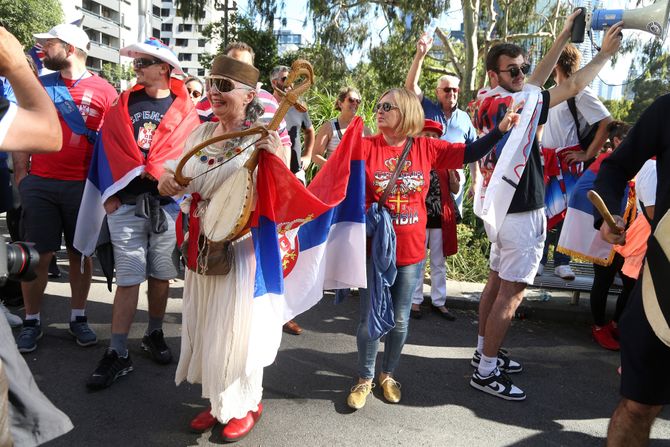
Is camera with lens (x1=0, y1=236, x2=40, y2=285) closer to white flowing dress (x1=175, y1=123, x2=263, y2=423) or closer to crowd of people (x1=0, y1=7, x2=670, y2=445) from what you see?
crowd of people (x1=0, y1=7, x2=670, y2=445)

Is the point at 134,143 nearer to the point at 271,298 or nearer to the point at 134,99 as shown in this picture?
the point at 134,99

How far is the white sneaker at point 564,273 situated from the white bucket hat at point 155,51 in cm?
405

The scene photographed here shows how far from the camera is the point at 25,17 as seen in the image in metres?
30.0

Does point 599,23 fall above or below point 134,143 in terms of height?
above

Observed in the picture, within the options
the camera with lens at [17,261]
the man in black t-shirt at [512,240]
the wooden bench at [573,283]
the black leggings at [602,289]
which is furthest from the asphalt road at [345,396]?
the camera with lens at [17,261]

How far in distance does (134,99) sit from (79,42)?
0.83 metres

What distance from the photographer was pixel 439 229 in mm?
5352

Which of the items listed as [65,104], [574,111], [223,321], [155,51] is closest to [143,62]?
[155,51]

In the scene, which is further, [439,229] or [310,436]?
[439,229]

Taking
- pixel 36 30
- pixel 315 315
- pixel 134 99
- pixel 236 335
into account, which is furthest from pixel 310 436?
pixel 36 30

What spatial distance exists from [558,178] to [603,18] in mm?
2493

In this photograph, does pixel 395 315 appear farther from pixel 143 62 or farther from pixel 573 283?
pixel 573 283

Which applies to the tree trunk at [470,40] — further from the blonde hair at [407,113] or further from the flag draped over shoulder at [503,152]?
the blonde hair at [407,113]

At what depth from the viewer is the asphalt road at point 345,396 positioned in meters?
3.11
